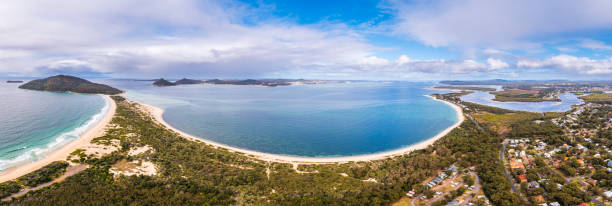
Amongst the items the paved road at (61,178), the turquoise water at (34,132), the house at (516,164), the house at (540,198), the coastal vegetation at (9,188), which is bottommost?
the house at (540,198)

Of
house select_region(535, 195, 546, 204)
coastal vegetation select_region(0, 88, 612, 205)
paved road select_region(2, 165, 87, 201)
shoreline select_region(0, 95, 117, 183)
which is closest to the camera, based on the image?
paved road select_region(2, 165, 87, 201)

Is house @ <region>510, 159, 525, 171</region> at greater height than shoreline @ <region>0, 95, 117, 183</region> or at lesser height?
lesser

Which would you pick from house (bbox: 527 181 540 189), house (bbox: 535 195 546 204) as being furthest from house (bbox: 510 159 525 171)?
house (bbox: 535 195 546 204)

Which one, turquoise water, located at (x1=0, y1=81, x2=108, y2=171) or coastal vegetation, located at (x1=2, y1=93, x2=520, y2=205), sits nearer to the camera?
coastal vegetation, located at (x1=2, y1=93, x2=520, y2=205)

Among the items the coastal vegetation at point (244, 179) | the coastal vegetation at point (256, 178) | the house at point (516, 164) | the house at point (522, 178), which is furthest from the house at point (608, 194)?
the coastal vegetation at point (244, 179)

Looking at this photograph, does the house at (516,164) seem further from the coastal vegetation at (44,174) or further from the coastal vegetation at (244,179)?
the coastal vegetation at (44,174)

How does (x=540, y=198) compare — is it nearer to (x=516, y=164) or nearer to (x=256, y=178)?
(x=516, y=164)

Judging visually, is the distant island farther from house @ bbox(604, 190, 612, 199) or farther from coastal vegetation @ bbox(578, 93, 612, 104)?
coastal vegetation @ bbox(578, 93, 612, 104)

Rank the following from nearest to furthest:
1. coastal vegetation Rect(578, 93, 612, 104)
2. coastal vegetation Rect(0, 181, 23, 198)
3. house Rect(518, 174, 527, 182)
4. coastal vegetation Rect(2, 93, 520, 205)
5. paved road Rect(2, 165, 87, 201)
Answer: coastal vegetation Rect(0, 181, 23, 198)
paved road Rect(2, 165, 87, 201)
coastal vegetation Rect(2, 93, 520, 205)
house Rect(518, 174, 527, 182)
coastal vegetation Rect(578, 93, 612, 104)

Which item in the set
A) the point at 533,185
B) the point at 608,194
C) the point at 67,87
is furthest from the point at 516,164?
the point at 67,87

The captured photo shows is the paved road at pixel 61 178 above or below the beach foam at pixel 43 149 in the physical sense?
below

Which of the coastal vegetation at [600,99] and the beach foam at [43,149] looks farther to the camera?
the coastal vegetation at [600,99]
